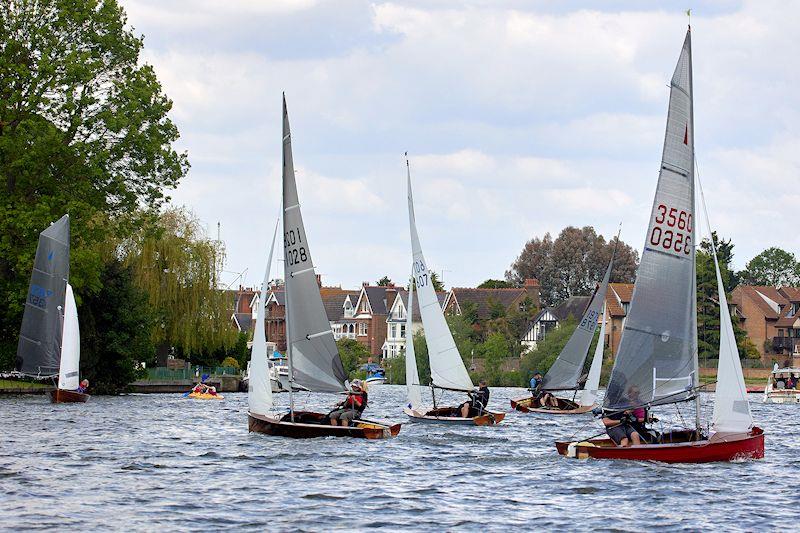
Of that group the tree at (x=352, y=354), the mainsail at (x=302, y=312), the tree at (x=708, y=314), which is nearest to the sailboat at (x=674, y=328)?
the mainsail at (x=302, y=312)

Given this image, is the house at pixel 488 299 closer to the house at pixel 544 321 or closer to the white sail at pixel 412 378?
the house at pixel 544 321

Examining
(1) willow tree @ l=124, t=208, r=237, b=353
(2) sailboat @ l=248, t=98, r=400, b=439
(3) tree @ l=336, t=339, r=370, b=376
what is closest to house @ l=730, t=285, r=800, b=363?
(3) tree @ l=336, t=339, r=370, b=376

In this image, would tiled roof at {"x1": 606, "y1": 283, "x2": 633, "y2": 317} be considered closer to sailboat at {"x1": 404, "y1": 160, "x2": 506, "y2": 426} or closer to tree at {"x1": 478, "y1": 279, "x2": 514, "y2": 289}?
tree at {"x1": 478, "y1": 279, "x2": 514, "y2": 289}

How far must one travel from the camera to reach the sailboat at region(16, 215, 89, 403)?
157ft

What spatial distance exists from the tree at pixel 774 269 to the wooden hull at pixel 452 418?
5786 inches

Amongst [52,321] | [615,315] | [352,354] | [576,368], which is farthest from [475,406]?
[615,315]

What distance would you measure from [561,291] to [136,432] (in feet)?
371

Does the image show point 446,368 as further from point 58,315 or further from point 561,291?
point 561,291

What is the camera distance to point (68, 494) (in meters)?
22.3

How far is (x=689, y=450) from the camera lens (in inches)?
1031

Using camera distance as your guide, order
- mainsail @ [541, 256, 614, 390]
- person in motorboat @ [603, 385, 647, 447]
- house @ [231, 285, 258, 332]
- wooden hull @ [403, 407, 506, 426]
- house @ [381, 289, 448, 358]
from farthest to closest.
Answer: house @ [231, 285, 258, 332]
house @ [381, 289, 448, 358]
mainsail @ [541, 256, 614, 390]
wooden hull @ [403, 407, 506, 426]
person in motorboat @ [603, 385, 647, 447]

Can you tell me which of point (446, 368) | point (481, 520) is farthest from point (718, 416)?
point (446, 368)

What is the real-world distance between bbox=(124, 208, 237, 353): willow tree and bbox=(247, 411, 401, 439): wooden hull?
35220 millimetres

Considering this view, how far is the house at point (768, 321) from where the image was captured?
122m
